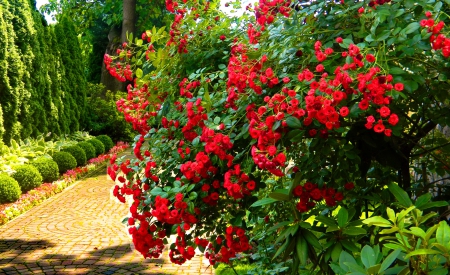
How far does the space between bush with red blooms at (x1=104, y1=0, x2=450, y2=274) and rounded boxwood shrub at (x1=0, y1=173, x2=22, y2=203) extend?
5646 millimetres

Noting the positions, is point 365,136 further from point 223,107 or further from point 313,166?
point 223,107

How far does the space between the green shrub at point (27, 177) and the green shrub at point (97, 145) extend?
4.64 m

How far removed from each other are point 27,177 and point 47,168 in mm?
989

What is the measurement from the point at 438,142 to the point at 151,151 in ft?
5.73

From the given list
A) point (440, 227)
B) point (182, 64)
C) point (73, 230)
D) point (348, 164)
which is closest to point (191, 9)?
point (182, 64)

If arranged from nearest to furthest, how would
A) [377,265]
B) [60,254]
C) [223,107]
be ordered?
[377,265]
[223,107]
[60,254]

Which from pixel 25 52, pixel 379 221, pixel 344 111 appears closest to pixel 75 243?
pixel 344 111

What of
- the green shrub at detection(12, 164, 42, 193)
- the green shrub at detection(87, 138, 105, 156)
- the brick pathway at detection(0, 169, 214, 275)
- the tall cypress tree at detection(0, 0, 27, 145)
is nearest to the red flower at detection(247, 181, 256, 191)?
the brick pathway at detection(0, 169, 214, 275)

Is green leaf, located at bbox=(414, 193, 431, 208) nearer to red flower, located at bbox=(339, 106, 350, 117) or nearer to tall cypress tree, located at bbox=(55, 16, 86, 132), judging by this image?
red flower, located at bbox=(339, 106, 350, 117)

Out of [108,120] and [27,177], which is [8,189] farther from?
[108,120]

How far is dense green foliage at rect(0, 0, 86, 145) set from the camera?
427 inches

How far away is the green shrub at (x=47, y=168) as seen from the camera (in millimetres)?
10102

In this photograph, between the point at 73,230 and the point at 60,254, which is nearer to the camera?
the point at 60,254

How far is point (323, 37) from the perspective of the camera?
2430 millimetres
